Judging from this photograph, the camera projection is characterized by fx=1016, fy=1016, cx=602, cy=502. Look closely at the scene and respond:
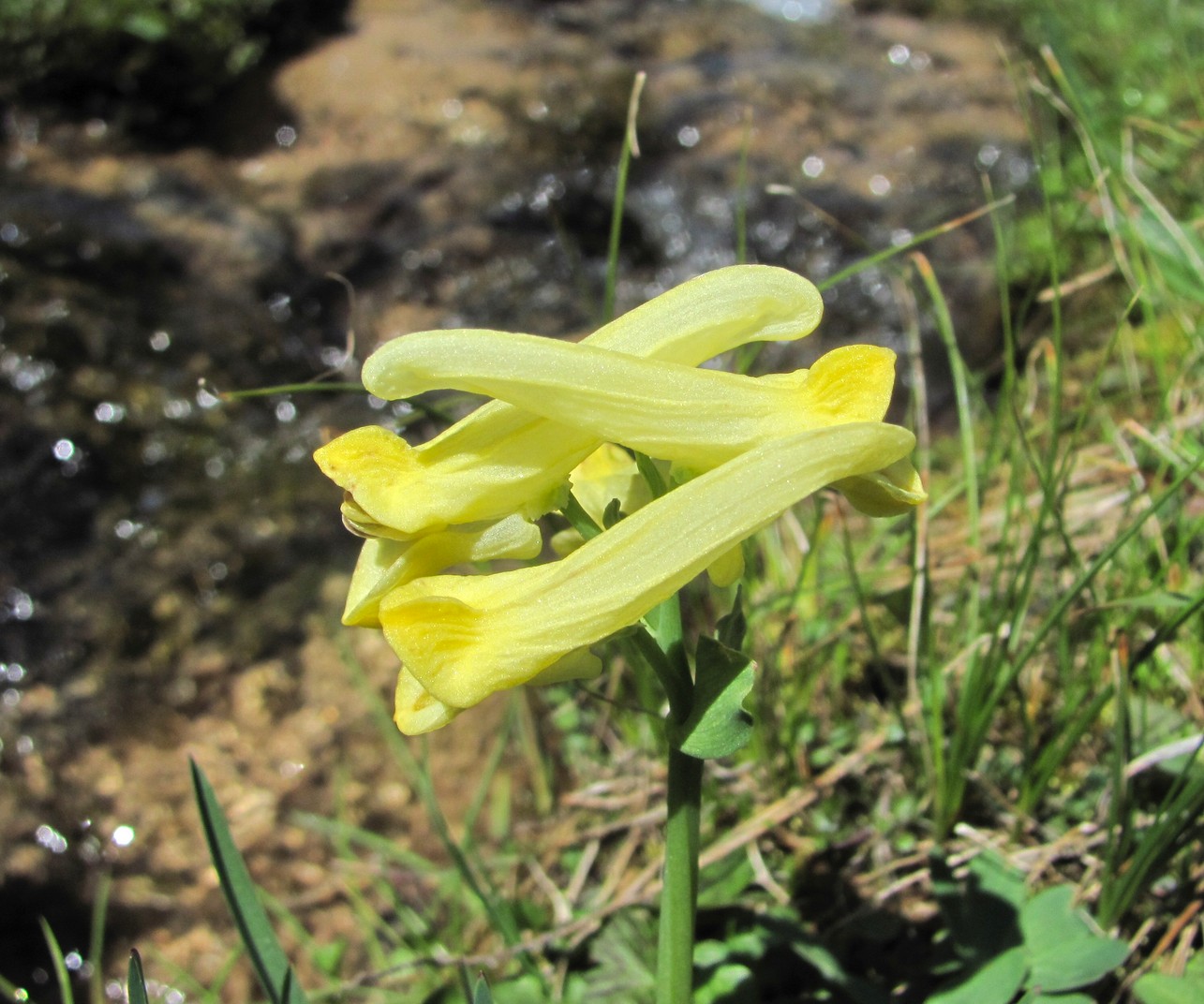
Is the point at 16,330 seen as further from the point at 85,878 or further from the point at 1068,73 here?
the point at 1068,73

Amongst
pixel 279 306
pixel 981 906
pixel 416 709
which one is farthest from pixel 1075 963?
pixel 279 306

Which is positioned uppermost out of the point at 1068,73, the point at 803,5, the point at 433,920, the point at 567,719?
the point at 1068,73

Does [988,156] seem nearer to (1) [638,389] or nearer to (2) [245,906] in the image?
(1) [638,389]

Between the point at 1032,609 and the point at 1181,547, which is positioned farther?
the point at 1032,609

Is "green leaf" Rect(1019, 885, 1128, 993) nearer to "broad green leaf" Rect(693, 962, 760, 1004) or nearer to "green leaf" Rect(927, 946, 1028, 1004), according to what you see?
"green leaf" Rect(927, 946, 1028, 1004)

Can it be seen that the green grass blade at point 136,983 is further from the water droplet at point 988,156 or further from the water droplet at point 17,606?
the water droplet at point 988,156

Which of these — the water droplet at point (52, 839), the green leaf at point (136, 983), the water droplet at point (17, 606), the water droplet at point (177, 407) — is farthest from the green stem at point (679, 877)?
the water droplet at point (177, 407)

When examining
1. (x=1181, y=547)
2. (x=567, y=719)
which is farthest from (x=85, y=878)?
(x=1181, y=547)
